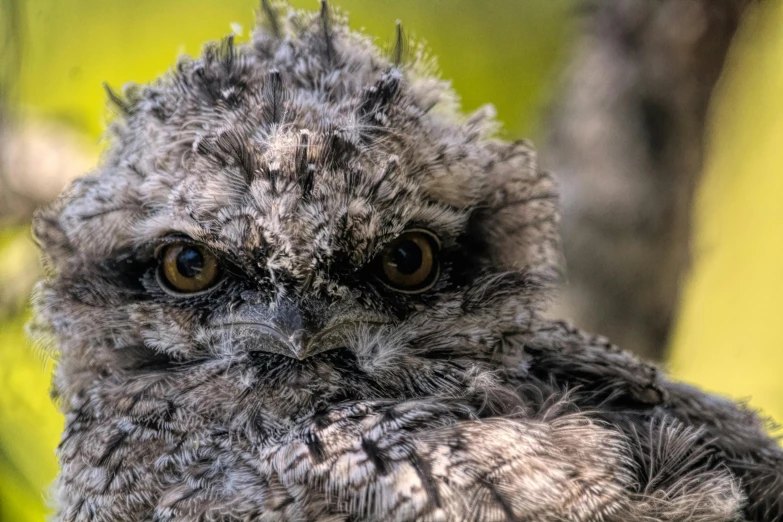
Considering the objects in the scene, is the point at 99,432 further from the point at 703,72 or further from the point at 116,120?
the point at 703,72

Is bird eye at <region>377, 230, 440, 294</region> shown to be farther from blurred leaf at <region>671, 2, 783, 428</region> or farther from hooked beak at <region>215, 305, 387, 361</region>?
blurred leaf at <region>671, 2, 783, 428</region>

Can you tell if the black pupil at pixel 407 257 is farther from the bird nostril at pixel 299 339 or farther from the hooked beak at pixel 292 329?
the bird nostril at pixel 299 339

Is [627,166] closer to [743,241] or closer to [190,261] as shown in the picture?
[743,241]

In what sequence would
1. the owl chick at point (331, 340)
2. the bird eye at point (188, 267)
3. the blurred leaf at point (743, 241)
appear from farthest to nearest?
the blurred leaf at point (743, 241), the bird eye at point (188, 267), the owl chick at point (331, 340)

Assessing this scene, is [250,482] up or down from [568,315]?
down

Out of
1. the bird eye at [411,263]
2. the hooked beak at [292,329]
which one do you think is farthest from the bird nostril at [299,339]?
the bird eye at [411,263]

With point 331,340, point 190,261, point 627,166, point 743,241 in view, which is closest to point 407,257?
point 331,340

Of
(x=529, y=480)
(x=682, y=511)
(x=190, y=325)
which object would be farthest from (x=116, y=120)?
(x=682, y=511)
